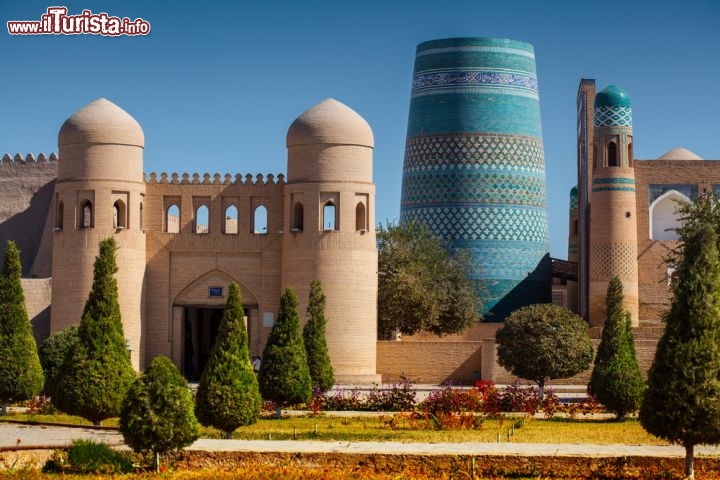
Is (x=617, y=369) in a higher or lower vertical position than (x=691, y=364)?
lower

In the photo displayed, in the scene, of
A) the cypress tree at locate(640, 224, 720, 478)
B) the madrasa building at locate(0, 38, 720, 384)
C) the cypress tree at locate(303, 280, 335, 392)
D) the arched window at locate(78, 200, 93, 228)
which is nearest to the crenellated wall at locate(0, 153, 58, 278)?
the madrasa building at locate(0, 38, 720, 384)

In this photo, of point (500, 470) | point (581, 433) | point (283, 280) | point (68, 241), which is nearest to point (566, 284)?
point (283, 280)

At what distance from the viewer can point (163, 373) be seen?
42.4ft

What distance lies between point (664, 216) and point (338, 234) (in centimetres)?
981

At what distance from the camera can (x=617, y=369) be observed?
19.6m

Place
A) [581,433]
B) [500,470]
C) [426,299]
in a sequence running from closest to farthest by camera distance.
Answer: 1. [500,470]
2. [581,433]
3. [426,299]

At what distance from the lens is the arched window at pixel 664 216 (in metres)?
33.2

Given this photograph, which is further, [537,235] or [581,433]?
[537,235]

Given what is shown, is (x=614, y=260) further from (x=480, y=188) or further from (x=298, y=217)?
(x=298, y=217)

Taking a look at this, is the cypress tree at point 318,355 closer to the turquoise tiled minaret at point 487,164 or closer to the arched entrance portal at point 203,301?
the arched entrance portal at point 203,301

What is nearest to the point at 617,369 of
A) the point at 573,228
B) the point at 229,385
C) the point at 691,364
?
the point at 229,385

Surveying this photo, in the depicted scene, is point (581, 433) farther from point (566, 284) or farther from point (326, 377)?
point (566, 284)

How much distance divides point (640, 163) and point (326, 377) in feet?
46.1

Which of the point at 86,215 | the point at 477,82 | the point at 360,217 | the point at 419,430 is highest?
the point at 477,82
